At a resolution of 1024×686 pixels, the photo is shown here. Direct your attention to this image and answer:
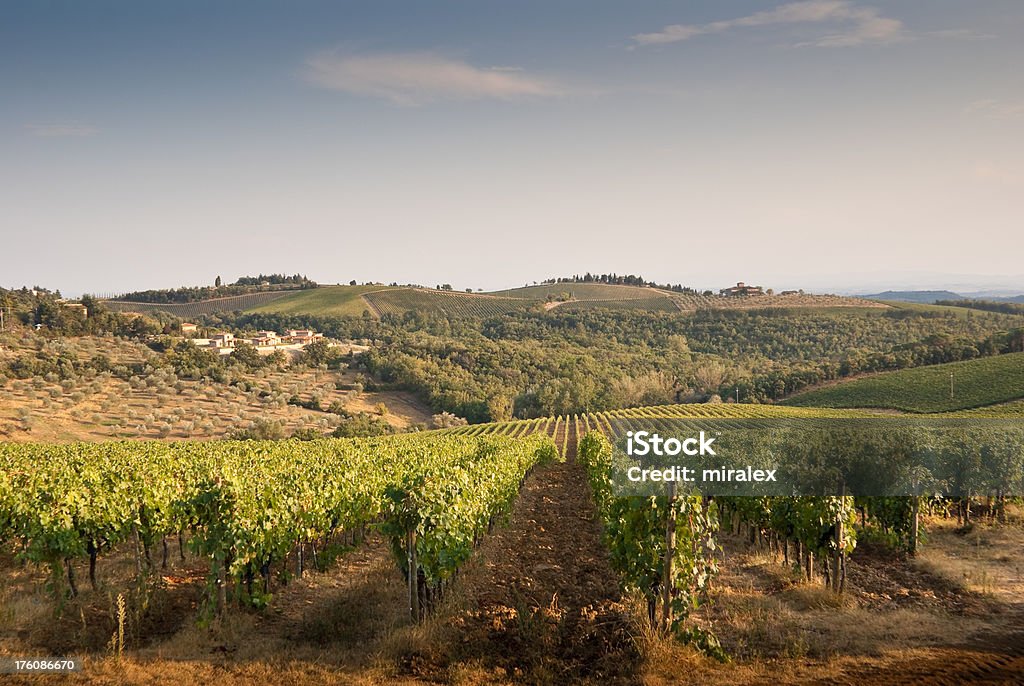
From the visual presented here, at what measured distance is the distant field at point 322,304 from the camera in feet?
557

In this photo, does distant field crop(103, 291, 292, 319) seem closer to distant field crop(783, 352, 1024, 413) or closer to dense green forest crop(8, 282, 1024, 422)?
dense green forest crop(8, 282, 1024, 422)

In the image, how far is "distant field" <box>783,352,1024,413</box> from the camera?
64312 mm

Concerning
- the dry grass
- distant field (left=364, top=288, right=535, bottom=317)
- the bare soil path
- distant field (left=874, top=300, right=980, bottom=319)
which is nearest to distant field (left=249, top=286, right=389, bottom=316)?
distant field (left=364, top=288, right=535, bottom=317)

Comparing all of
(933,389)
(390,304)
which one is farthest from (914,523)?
(390,304)

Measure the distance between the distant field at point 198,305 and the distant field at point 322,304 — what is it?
5.74m

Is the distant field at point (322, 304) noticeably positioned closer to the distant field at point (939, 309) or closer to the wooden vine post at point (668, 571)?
the distant field at point (939, 309)

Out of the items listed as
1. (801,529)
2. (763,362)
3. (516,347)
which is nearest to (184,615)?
(801,529)

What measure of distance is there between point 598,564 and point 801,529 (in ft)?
15.4

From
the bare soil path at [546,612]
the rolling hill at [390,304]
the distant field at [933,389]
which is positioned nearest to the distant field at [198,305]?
the rolling hill at [390,304]

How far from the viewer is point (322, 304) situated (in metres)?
177

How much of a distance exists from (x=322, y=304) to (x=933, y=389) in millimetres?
151505

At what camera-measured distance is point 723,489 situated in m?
18.3

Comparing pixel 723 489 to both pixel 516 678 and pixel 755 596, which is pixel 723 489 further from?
pixel 516 678

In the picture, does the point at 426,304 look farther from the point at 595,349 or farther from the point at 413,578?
the point at 413,578
